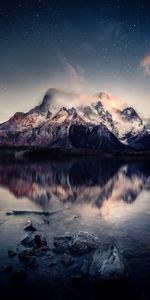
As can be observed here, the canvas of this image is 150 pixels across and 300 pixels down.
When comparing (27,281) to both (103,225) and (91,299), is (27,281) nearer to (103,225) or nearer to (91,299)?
(91,299)

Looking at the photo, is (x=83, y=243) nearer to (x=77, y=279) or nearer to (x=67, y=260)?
(x=67, y=260)

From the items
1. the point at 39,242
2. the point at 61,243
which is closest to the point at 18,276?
the point at 39,242

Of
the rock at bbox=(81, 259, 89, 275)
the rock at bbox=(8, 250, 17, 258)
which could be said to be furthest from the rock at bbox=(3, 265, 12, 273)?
the rock at bbox=(81, 259, 89, 275)

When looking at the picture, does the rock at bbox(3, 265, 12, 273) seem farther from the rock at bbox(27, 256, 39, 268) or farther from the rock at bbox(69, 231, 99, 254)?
the rock at bbox(69, 231, 99, 254)

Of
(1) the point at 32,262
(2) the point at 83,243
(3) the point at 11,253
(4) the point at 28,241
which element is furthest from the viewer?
(4) the point at 28,241

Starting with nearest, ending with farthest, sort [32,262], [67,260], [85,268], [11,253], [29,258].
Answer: [85,268] → [32,262] → [67,260] → [29,258] → [11,253]

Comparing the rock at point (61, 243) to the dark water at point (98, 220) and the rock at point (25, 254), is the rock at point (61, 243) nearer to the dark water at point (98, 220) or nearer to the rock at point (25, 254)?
the dark water at point (98, 220)

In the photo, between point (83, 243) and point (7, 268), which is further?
point (83, 243)

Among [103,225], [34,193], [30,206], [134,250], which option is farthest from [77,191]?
[134,250]

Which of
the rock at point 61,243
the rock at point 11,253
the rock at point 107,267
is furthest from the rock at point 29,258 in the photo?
the rock at point 107,267
